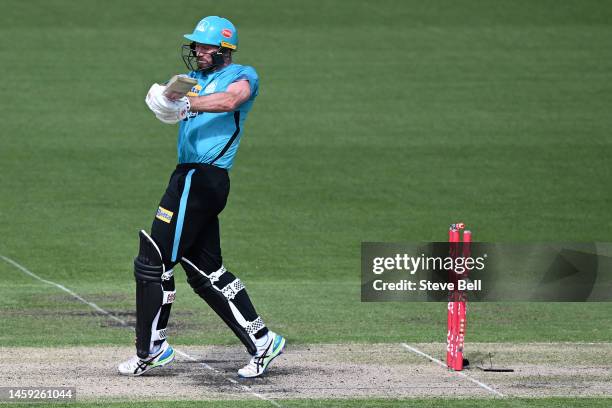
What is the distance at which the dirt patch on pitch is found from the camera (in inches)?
338

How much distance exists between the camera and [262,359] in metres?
9.03

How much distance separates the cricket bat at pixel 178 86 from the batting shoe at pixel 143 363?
184cm

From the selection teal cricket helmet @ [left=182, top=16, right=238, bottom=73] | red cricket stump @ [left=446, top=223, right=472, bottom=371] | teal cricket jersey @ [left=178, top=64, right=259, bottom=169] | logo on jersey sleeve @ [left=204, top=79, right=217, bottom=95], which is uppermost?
teal cricket helmet @ [left=182, top=16, right=238, bottom=73]

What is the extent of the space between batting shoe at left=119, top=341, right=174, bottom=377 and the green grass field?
1543 mm

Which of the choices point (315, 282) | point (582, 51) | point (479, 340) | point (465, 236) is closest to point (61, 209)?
point (315, 282)

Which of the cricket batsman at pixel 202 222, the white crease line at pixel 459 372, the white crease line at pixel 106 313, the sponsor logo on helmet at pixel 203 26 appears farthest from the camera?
the sponsor logo on helmet at pixel 203 26

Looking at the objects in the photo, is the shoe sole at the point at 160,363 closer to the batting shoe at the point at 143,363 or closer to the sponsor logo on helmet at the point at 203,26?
the batting shoe at the point at 143,363

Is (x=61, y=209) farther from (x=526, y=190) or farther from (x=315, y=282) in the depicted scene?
(x=526, y=190)

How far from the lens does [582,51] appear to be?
102ft

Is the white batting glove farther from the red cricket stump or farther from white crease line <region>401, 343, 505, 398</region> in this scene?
white crease line <region>401, 343, 505, 398</region>

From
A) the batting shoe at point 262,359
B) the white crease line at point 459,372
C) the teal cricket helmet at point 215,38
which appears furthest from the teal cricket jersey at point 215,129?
the white crease line at point 459,372

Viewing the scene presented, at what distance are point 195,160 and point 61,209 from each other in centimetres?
1171

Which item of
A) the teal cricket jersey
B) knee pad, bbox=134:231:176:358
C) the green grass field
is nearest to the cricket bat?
the teal cricket jersey

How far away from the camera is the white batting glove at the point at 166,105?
8359 millimetres
